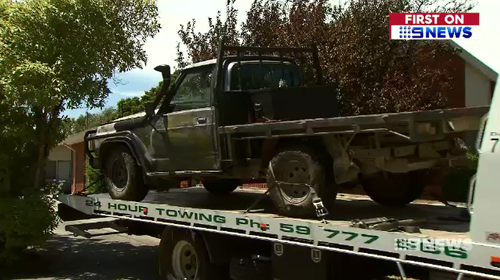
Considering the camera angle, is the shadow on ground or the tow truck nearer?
the tow truck

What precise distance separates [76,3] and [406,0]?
21.8 feet

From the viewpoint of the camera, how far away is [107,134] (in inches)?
308

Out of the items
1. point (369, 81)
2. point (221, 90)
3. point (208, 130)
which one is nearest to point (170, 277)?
point (208, 130)

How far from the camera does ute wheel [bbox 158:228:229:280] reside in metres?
6.27

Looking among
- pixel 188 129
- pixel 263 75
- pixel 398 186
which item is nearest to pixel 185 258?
pixel 188 129

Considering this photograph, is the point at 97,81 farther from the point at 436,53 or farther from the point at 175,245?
the point at 436,53

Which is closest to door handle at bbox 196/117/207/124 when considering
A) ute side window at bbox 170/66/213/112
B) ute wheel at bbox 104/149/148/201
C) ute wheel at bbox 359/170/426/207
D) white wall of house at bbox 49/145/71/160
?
ute side window at bbox 170/66/213/112

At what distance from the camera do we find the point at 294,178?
5.47 meters

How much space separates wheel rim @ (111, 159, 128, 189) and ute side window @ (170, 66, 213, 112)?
4.55 feet

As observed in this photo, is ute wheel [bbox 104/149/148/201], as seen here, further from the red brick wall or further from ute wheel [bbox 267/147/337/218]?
the red brick wall

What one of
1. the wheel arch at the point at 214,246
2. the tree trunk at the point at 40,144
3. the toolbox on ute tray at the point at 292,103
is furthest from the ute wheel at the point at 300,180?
the tree trunk at the point at 40,144

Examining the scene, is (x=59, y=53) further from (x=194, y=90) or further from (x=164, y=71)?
(x=194, y=90)

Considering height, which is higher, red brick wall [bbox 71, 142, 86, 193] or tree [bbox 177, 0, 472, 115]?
tree [bbox 177, 0, 472, 115]

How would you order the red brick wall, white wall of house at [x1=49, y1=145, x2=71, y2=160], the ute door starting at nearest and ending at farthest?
the ute door
the red brick wall
white wall of house at [x1=49, y1=145, x2=71, y2=160]
